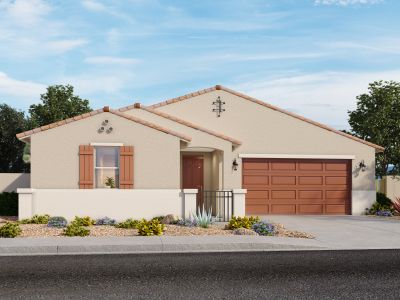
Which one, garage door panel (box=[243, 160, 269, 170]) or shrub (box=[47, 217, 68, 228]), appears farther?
garage door panel (box=[243, 160, 269, 170])

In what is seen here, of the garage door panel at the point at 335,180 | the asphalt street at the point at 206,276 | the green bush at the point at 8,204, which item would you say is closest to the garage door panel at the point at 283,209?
the garage door panel at the point at 335,180

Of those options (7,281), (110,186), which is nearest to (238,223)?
(110,186)

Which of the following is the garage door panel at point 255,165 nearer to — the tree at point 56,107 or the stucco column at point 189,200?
the stucco column at point 189,200

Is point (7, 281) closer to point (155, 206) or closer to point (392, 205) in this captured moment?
point (155, 206)

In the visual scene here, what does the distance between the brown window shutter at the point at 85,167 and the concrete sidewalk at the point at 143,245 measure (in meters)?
5.59

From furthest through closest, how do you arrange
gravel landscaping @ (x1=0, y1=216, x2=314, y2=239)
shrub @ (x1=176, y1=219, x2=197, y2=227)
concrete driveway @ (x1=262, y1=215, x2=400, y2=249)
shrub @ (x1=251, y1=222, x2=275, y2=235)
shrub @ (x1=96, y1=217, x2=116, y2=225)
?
shrub @ (x1=96, y1=217, x2=116, y2=225)
shrub @ (x1=176, y1=219, x2=197, y2=227)
shrub @ (x1=251, y1=222, x2=275, y2=235)
gravel landscaping @ (x1=0, y1=216, x2=314, y2=239)
concrete driveway @ (x1=262, y1=215, x2=400, y2=249)

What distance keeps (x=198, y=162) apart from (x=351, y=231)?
27.9ft

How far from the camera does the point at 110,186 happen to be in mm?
20906

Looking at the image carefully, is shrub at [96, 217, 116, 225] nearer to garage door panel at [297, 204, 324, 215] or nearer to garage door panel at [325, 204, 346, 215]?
garage door panel at [297, 204, 324, 215]

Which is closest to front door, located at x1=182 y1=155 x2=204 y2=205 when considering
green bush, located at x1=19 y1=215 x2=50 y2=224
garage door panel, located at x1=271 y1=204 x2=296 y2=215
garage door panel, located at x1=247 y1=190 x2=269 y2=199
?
garage door panel, located at x1=247 y1=190 x2=269 y2=199

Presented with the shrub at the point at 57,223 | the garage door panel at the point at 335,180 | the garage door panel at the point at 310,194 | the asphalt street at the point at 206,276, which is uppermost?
the garage door panel at the point at 335,180

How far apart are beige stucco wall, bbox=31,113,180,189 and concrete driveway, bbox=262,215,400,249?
4.68m

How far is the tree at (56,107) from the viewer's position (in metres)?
41.3

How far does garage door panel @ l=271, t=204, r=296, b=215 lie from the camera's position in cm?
2522
